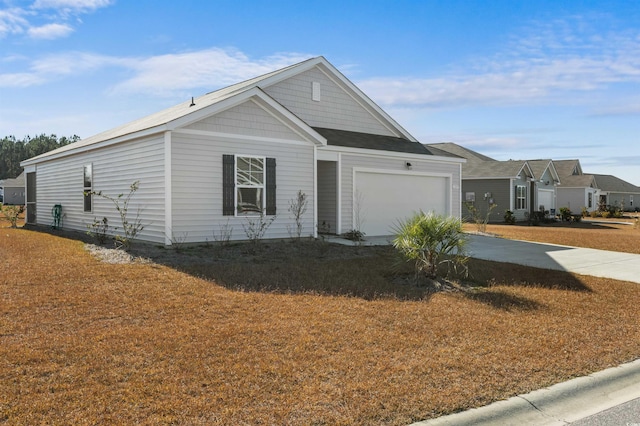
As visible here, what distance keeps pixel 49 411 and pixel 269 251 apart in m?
7.99

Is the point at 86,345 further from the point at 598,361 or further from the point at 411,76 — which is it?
the point at 411,76

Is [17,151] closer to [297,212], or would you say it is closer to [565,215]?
[565,215]

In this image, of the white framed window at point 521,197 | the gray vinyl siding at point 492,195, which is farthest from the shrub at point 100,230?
the white framed window at point 521,197

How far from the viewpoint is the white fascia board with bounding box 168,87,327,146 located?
35.9ft

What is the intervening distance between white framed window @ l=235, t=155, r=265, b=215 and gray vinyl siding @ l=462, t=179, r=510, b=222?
65.5ft

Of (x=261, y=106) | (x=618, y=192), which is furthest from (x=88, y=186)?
(x=618, y=192)

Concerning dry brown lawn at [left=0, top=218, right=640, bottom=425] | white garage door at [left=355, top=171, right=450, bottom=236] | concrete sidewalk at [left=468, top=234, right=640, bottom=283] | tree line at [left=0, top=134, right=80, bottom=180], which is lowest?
dry brown lawn at [left=0, top=218, right=640, bottom=425]

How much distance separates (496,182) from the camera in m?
30.6

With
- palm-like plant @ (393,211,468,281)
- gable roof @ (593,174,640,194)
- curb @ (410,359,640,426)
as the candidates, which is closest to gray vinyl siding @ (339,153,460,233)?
palm-like plant @ (393,211,468,281)

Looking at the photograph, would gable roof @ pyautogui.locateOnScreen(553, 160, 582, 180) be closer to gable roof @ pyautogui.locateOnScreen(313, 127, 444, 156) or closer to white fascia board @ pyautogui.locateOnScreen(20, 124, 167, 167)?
gable roof @ pyautogui.locateOnScreen(313, 127, 444, 156)

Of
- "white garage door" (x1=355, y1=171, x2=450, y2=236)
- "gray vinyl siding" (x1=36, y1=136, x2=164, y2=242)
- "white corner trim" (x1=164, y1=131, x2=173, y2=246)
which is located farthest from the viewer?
"white garage door" (x1=355, y1=171, x2=450, y2=236)

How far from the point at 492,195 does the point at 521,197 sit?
7.84 feet

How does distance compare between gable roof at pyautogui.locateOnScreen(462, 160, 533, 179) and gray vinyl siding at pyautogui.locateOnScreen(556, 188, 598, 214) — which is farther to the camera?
gray vinyl siding at pyautogui.locateOnScreen(556, 188, 598, 214)

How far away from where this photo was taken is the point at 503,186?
30.3 metres
